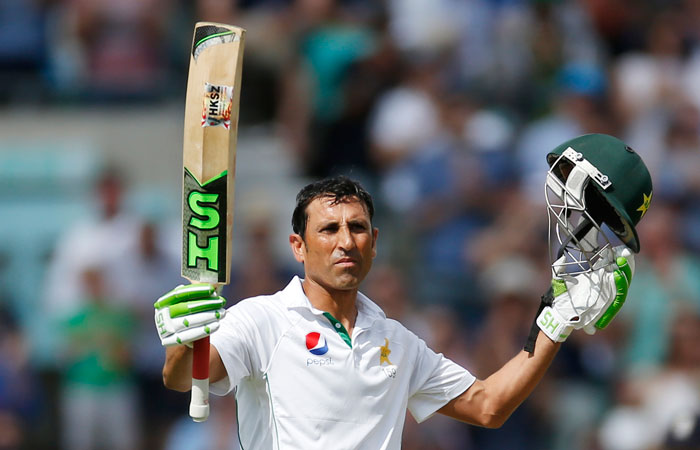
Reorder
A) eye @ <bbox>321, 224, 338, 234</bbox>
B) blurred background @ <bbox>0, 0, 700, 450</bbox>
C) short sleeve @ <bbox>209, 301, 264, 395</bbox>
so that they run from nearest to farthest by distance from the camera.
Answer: short sleeve @ <bbox>209, 301, 264, 395</bbox>, eye @ <bbox>321, 224, 338, 234</bbox>, blurred background @ <bbox>0, 0, 700, 450</bbox>

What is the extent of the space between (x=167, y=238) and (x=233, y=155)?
4.26 m

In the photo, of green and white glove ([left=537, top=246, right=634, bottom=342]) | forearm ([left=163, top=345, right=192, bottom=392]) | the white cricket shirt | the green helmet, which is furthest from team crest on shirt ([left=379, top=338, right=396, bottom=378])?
the green helmet

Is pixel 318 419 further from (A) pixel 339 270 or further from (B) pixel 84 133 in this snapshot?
(B) pixel 84 133

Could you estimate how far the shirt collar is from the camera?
3822mm

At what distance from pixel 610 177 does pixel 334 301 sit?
3.22 feet

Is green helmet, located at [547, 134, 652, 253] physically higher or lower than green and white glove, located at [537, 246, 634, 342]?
higher

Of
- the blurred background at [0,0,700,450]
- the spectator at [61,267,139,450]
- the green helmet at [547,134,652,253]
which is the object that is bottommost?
the spectator at [61,267,139,450]

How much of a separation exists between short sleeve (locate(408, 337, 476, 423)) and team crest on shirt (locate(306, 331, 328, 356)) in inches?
15.3

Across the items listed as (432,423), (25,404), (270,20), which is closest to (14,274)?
(25,404)

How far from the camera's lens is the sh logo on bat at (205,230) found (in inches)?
146

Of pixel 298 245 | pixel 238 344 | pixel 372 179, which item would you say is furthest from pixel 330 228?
pixel 372 179

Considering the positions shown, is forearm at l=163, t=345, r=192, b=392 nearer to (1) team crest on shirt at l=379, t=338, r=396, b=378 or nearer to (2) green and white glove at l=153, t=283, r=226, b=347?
(2) green and white glove at l=153, t=283, r=226, b=347

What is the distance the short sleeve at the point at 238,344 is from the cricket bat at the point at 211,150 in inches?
4.9

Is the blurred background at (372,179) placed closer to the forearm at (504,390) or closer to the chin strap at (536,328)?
the forearm at (504,390)
